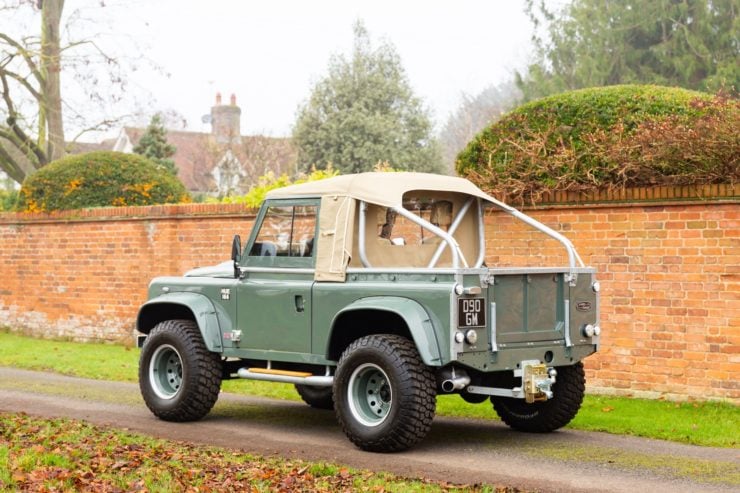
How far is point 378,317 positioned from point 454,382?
905mm

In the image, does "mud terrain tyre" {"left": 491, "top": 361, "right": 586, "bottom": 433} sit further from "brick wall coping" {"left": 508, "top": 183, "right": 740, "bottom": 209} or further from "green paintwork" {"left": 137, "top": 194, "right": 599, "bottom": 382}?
"brick wall coping" {"left": 508, "top": 183, "right": 740, "bottom": 209}

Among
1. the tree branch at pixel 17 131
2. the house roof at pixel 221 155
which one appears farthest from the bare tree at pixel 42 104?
the house roof at pixel 221 155

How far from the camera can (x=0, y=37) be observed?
26.6 metres

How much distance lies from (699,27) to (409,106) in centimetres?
976

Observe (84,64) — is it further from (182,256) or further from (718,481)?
(718,481)

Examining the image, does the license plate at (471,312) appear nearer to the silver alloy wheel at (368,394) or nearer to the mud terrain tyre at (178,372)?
the silver alloy wheel at (368,394)

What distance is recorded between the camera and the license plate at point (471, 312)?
8328mm

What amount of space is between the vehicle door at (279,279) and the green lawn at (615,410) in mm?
2130

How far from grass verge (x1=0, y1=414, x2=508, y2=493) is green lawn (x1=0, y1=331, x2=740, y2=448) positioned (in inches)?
114

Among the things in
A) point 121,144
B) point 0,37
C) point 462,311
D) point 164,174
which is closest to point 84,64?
point 0,37

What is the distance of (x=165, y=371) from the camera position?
10.6 m

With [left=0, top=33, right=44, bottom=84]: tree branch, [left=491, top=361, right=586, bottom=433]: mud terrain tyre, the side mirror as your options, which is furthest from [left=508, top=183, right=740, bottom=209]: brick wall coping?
[left=0, top=33, right=44, bottom=84]: tree branch

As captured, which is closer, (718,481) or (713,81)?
(718,481)

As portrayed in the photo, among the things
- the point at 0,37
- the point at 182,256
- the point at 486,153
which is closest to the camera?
the point at 486,153
